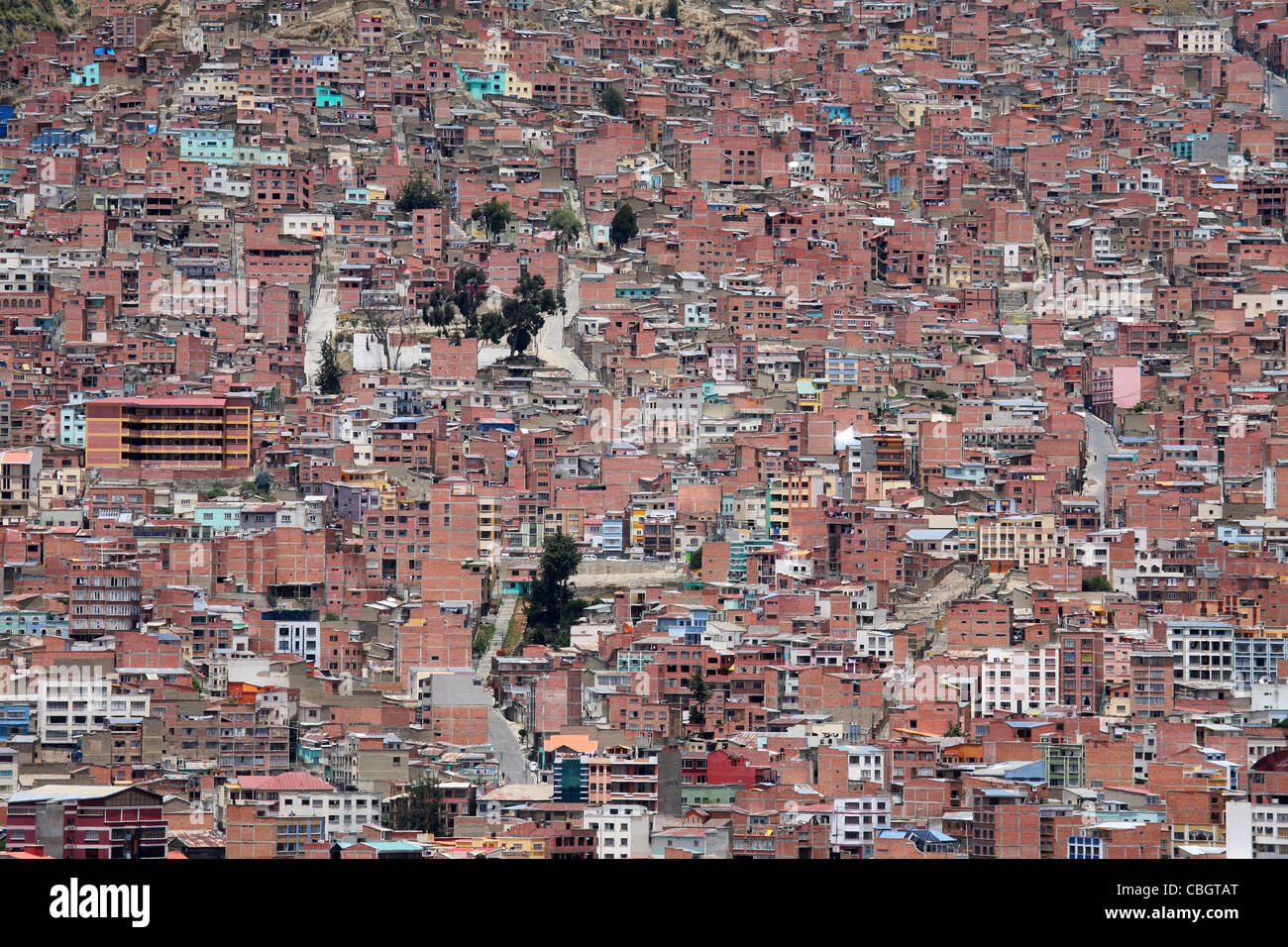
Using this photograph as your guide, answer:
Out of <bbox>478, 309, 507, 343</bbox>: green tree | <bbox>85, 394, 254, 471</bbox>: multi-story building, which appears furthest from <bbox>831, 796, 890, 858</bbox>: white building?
<bbox>478, 309, 507, 343</bbox>: green tree

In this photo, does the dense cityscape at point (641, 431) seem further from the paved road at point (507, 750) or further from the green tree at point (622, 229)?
the green tree at point (622, 229)

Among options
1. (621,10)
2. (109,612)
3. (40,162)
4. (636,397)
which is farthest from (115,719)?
(621,10)

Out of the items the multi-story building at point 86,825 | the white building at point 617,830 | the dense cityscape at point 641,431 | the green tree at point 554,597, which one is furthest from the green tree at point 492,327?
the multi-story building at point 86,825

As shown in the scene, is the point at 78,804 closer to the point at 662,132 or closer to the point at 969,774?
the point at 969,774

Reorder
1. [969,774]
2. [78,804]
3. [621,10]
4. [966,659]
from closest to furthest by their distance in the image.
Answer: [78,804] < [969,774] < [966,659] < [621,10]

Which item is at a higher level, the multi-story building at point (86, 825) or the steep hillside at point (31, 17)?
the steep hillside at point (31, 17)

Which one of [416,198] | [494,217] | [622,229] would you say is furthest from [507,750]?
[416,198]
